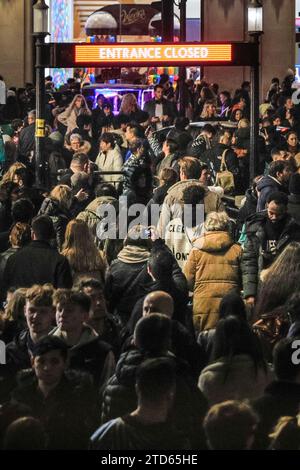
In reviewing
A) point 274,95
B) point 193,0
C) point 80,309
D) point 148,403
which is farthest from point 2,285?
point 193,0

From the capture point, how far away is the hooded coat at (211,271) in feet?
38.5

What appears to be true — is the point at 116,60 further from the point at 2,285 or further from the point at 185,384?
the point at 185,384

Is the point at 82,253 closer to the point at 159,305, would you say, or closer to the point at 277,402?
the point at 159,305

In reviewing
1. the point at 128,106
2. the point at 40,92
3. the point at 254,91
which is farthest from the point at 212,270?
the point at 128,106

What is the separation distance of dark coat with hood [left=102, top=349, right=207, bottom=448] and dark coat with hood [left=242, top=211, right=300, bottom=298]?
126 inches

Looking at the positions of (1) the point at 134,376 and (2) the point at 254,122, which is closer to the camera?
(1) the point at 134,376

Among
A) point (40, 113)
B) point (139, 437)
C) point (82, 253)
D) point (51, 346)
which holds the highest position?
point (40, 113)

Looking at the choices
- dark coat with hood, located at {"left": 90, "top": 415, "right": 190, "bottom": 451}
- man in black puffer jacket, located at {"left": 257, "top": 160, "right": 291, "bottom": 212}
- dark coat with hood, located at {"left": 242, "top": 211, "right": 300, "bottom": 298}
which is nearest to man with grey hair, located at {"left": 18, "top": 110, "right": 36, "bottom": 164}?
man in black puffer jacket, located at {"left": 257, "top": 160, "right": 291, "bottom": 212}

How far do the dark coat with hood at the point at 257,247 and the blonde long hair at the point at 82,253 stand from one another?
122 cm

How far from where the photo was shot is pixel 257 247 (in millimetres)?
12594

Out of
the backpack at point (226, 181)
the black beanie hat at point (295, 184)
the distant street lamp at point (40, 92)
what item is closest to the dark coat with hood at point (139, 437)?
the black beanie hat at point (295, 184)

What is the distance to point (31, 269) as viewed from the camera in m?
11.5

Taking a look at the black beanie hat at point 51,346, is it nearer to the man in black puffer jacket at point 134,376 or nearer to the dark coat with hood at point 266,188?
the man in black puffer jacket at point 134,376

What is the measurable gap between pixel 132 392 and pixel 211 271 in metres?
3.31
